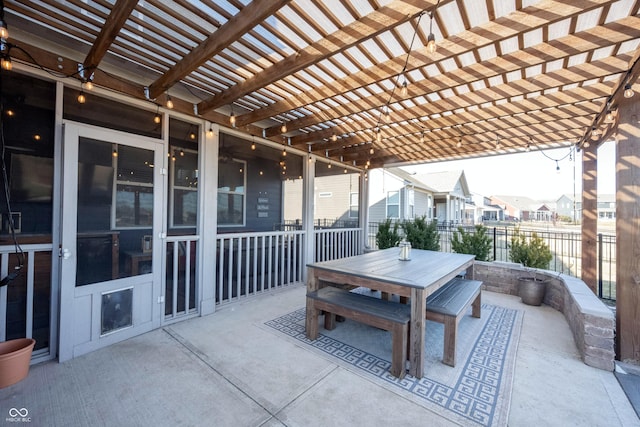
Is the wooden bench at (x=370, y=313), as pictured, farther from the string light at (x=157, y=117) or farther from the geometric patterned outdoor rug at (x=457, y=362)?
the string light at (x=157, y=117)

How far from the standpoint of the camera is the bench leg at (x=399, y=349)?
2338mm

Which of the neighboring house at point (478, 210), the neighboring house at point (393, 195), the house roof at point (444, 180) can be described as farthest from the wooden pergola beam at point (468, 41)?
the neighboring house at point (478, 210)

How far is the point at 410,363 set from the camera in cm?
239

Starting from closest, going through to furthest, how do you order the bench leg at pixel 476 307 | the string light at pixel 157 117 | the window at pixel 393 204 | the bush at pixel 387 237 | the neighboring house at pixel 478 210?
the string light at pixel 157 117, the bench leg at pixel 476 307, the bush at pixel 387 237, the window at pixel 393 204, the neighboring house at pixel 478 210

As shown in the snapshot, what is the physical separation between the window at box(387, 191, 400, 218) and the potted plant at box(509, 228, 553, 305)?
6.22m

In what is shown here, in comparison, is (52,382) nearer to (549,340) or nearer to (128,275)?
(128,275)

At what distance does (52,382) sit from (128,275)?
108 cm

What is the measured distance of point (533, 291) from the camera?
4.12m

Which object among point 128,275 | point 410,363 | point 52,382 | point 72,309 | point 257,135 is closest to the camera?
point 52,382

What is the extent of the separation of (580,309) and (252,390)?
3268 millimetres

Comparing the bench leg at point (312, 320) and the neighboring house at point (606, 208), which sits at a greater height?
the neighboring house at point (606, 208)

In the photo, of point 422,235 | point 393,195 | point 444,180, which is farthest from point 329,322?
point 444,180

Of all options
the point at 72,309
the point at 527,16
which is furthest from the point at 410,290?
the point at 72,309

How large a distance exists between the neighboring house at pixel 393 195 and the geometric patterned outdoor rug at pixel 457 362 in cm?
792
